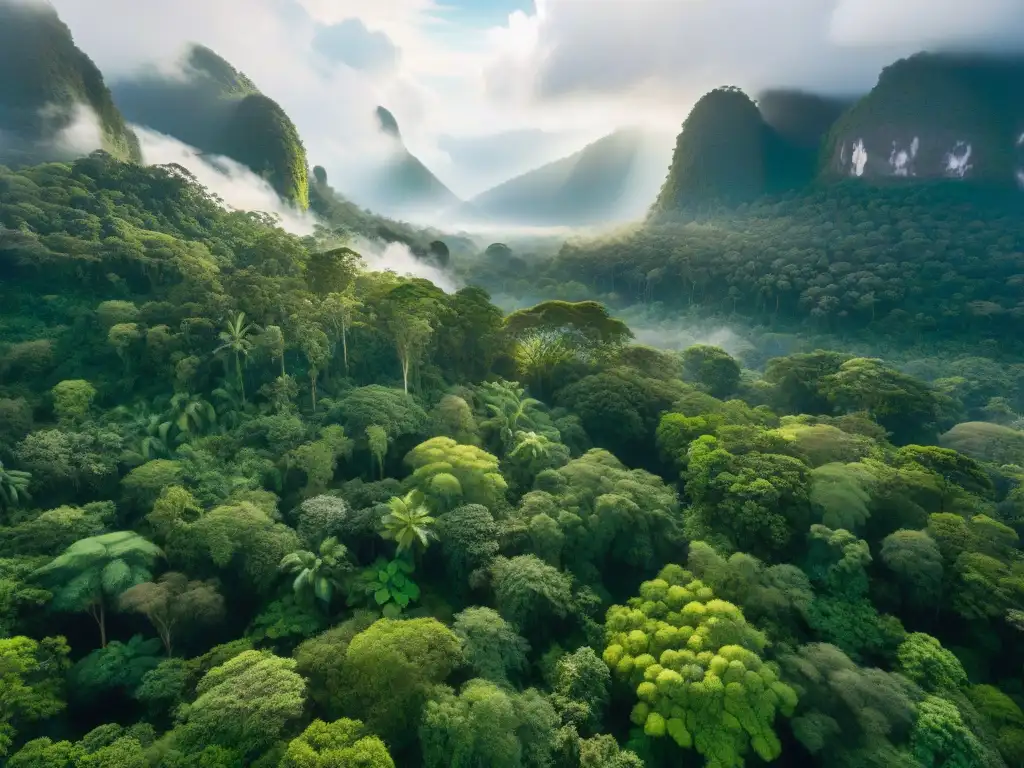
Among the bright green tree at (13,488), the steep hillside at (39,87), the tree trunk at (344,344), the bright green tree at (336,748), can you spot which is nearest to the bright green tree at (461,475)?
the tree trunk at (344,344)

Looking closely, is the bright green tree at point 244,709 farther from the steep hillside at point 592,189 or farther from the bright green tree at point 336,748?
the steep hillside at point 592,189

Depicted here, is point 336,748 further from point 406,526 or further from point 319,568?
point 406,526

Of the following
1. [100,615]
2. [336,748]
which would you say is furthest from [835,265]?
[100,615]

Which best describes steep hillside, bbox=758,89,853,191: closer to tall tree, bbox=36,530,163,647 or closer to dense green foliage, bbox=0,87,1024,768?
dense green foliage, bbox=0,87,1024,768

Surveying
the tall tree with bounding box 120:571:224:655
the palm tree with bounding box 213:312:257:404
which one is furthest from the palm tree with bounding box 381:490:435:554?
the palm tree with bounding box 213:312:257:404

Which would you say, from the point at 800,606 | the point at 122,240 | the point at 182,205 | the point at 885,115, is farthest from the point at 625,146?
the point at 800,606
